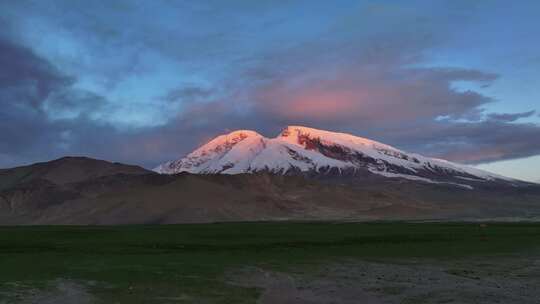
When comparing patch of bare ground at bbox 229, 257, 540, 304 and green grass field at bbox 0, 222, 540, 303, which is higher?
green grass field at bbox 0, 222, 540, 303

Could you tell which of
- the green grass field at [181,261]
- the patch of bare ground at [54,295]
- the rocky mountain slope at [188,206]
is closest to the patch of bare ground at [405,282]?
the green grass field at [181,261]

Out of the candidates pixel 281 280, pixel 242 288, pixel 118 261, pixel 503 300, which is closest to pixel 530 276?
pixel 503 300

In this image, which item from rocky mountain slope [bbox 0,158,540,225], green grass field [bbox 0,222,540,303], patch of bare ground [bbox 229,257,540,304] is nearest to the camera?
patch of bare ground [bbox 229,257,540,304]

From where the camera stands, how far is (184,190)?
170 metres

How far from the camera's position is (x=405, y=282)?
29.0 meters

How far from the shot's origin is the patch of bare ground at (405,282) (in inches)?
955

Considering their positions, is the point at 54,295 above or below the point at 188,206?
below

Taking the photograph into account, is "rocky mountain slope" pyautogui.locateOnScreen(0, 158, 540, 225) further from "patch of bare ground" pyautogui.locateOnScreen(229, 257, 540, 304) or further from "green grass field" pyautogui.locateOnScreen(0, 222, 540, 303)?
"patch of bare ground" pyautogui.locateOnScreen(229, 257, 540, 304)

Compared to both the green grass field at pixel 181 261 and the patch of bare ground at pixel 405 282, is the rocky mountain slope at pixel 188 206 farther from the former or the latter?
the patch of bare ground at pixel 405 282

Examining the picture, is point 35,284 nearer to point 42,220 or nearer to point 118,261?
point 118,261

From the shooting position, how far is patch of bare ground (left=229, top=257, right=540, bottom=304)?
24.2 m

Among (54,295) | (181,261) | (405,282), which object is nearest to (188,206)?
(181,261)

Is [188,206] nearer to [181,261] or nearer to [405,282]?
[181,261]

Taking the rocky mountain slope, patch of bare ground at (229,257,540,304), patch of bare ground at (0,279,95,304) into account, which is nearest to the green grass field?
patch of bare ground at (0,279,95,304)
